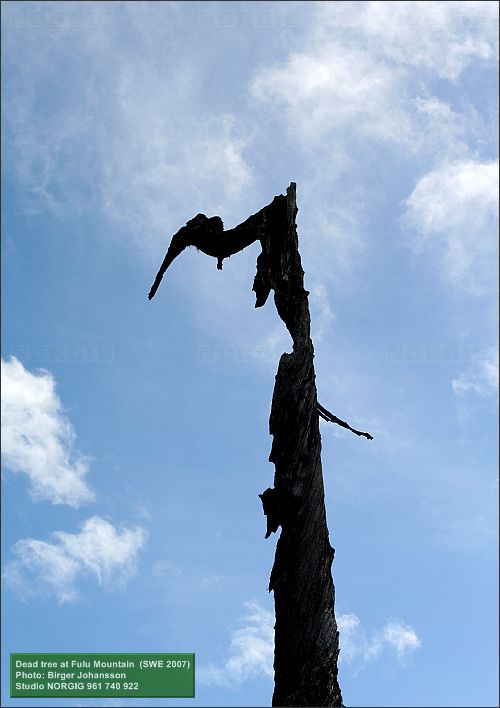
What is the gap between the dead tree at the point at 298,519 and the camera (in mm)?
8289

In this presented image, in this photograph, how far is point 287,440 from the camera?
913 centimetres

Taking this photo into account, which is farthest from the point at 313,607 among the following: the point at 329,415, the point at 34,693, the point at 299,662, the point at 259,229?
the point at 34,693

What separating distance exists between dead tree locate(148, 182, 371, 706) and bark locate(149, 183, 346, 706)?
1 cm

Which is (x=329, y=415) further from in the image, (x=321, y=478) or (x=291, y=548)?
(x=291, y=548)

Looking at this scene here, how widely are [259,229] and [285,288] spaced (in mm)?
1247

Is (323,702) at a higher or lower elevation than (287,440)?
lower

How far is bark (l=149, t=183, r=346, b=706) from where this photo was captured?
829 cm

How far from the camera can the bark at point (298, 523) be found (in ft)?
27.2

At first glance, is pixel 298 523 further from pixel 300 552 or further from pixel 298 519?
pixel 300 552

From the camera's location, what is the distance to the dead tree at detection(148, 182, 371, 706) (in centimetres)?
829

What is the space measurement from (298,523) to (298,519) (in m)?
0.06

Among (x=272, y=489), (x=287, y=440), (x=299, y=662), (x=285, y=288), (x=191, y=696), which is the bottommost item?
(x=191, y=696)

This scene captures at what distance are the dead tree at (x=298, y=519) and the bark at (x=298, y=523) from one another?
1 cm

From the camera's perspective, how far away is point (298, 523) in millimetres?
8859
